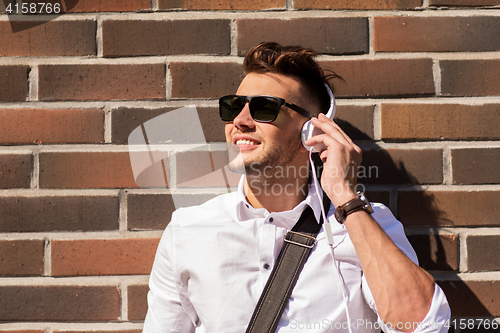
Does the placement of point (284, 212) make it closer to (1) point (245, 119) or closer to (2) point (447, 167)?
(1) point (245, 119)

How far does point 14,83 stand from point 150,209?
2.84ft

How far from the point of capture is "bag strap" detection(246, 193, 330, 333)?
1228mm

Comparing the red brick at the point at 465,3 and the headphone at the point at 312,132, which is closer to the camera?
the headphone at the point at 312,132

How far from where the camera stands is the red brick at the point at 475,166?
158 centimetres

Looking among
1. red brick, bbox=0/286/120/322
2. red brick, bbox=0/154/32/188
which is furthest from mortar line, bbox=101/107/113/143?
red brick, bbox=0/286/120/322

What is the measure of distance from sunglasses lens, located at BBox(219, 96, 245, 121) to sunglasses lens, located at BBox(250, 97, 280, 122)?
5 centimetres

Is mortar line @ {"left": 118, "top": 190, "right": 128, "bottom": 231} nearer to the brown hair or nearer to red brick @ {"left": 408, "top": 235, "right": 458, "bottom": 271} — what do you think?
the brown hair

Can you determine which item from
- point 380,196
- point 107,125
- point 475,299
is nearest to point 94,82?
point 107,125

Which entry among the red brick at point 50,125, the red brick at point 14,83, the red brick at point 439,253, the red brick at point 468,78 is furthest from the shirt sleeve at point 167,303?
the red brick at point 468,78

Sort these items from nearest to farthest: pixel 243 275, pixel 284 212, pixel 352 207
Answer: pixel 352 207, pixel 243 275, pixel 284 212

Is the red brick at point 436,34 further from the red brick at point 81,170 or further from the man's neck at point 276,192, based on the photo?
the red brick at point 81,170

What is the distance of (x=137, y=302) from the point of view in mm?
1583

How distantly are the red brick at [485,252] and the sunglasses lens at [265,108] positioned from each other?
3.56 feet

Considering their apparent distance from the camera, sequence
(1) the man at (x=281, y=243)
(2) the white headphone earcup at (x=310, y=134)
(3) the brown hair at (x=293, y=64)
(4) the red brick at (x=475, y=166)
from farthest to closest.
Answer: (4) the red brick at (x=475, y=166) < (3) the brown hair at (x=293, y=64) < (2) the white headphone earcup at (x=310, y=134) < (1) the man at (x=281, y=243)
